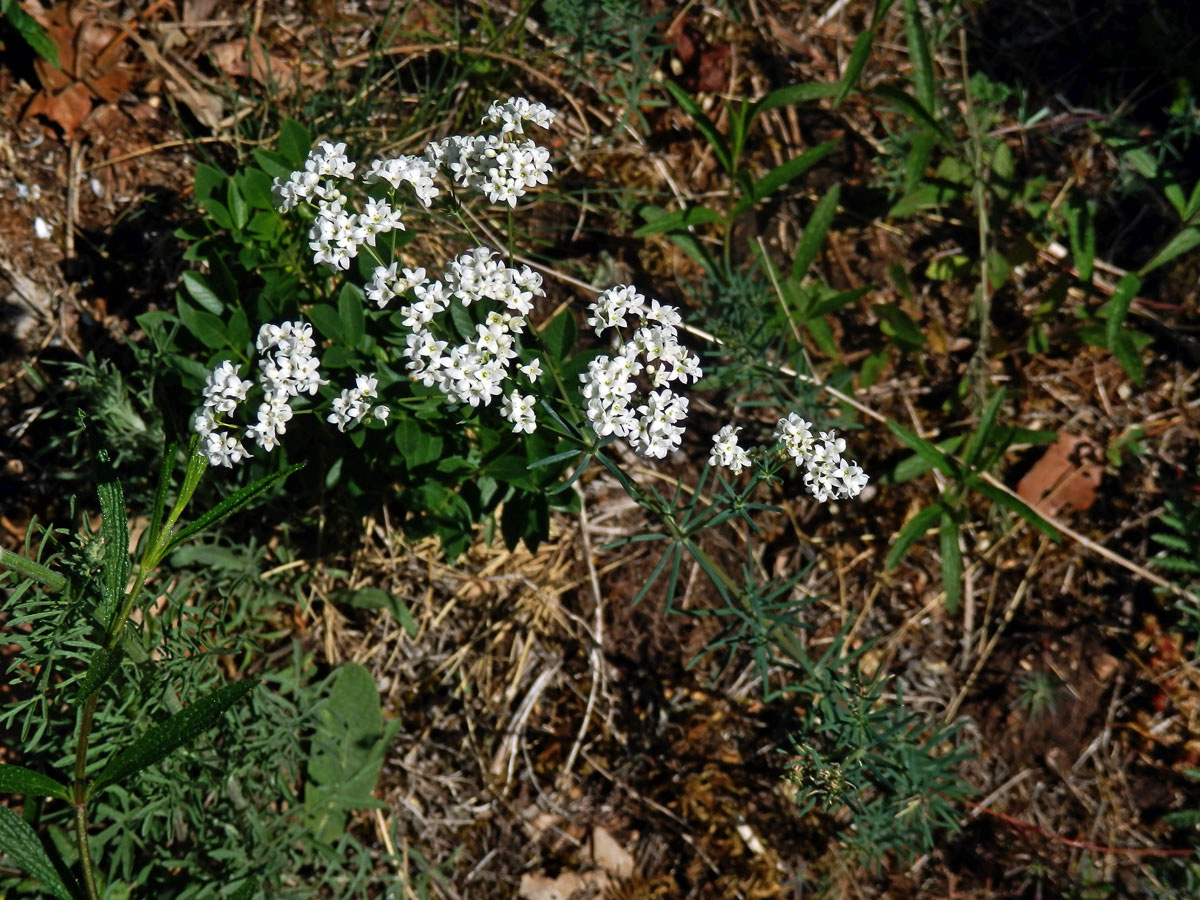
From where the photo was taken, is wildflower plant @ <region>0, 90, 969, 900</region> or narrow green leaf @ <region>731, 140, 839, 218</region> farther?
narrow green leaf @ <region>731, 140, 839, 218</region>

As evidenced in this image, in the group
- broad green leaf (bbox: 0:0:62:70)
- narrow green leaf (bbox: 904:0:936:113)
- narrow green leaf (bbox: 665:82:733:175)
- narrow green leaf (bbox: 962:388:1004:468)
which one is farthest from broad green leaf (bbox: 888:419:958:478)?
broad green leaf (bbox: 0:0:62:70)

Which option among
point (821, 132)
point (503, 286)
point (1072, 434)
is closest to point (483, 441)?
point (503, 286)

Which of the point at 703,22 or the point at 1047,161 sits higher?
the point at 703,22

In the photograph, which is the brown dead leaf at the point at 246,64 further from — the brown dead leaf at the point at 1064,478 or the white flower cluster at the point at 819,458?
the brown dead leaf at the point at 1064,478

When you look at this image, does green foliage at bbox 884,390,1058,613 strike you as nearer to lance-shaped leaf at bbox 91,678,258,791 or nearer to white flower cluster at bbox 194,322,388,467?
white flower cluster at bbox 194,322,388,467

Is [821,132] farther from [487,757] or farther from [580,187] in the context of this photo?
[487,757]

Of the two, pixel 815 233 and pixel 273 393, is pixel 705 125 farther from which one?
pixel 273 393

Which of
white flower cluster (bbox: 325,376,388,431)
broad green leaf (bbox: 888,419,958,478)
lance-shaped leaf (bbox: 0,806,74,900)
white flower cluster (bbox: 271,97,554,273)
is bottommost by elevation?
lance-shaped leaf (bbox: 0,806,74,900)
